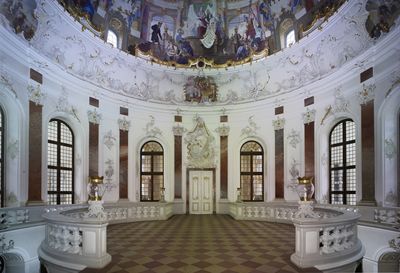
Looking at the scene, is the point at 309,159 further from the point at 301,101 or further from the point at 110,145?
the point at 110,145

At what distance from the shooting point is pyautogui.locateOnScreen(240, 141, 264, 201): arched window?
17.2 m

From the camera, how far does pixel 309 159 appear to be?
47.0 feet

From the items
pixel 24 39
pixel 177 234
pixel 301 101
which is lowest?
pixel 177 234

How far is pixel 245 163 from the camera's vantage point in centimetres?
1762

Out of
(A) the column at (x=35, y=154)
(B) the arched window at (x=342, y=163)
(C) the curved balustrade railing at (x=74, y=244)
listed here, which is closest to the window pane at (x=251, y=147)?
(B) the arched window at (x=342, y=163)

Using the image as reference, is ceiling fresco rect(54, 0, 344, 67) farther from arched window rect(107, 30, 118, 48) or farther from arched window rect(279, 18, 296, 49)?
arched window rect(107, 30, 118, 48)

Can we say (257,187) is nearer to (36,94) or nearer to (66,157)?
(66,157)

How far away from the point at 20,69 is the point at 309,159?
12.2 metres

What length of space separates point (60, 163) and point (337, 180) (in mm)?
11689

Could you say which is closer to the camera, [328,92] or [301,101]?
[328,92]

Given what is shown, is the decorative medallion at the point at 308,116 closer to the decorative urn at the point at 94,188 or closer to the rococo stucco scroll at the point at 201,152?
the rococo stucco scroll at the point at 201,152

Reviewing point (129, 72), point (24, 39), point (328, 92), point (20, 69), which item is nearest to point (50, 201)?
point (20, 69)

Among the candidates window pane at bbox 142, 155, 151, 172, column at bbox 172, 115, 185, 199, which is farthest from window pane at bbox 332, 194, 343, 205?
window pane at bbox 142, 155, 151, 172

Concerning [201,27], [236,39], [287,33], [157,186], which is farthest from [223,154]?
[201,27]
